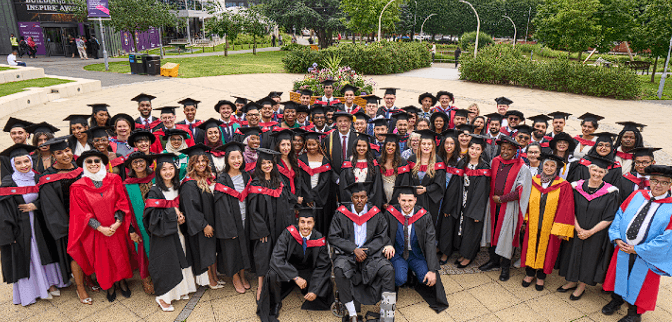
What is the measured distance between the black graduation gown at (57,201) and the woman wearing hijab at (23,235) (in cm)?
10

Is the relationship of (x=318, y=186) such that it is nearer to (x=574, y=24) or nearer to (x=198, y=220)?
(x=198, y=220)

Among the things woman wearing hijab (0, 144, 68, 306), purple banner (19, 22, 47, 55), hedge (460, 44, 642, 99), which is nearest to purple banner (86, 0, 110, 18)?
purple banner (19, 22, 47, 55)

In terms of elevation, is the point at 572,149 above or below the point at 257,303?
above

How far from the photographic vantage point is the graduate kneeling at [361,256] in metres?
4.59

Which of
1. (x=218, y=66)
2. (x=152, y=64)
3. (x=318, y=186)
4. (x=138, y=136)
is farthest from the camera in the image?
(x=218, y=66)

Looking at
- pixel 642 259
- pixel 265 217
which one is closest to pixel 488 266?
pixel 642 259

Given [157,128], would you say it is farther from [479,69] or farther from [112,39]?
[112,39]

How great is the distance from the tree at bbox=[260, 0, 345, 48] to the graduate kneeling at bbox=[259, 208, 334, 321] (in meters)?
36.1

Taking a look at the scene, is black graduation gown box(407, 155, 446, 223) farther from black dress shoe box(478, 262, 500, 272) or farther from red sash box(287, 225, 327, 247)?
red sash box(287, 225, 327, 247)

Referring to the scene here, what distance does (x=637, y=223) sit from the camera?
452 cm

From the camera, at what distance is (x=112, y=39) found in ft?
112

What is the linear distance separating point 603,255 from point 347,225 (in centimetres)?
317

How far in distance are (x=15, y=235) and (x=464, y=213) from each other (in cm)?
562

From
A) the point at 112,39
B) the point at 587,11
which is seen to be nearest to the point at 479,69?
the point at 587,11
